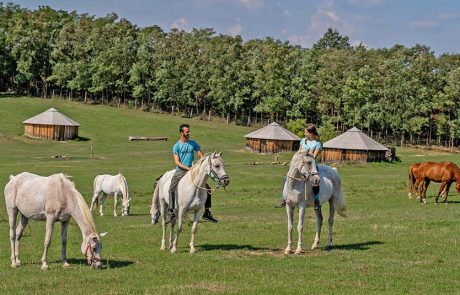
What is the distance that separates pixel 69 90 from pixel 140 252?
11471 cm

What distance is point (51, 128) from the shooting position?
85.9 m

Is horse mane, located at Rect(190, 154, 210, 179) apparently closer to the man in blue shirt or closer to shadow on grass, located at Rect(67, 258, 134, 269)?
the man in blue shirt

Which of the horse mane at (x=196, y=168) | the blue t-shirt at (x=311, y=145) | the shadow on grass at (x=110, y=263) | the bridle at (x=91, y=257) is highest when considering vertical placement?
the blue t-shirt at (x=311, y=145)

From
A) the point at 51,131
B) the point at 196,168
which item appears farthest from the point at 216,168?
the point at 51,131

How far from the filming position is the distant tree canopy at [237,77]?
102750 millimetres

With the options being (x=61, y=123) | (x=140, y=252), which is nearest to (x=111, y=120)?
(x=61, y=123)

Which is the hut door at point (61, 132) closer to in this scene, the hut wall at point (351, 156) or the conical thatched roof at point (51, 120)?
the conical thatched roof at point (51, 120)

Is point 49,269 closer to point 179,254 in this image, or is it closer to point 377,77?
point 179,254

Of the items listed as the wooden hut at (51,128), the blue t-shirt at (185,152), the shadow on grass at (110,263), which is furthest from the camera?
the wooden hut at (51,128)

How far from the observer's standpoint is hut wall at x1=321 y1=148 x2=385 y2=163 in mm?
71250

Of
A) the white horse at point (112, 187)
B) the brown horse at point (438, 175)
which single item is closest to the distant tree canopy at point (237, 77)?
the brown horse at point (438, 175)

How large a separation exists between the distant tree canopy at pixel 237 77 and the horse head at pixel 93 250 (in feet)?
267

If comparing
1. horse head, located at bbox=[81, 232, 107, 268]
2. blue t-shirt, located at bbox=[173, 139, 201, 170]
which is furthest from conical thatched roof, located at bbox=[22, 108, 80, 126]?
horse head, located at bbox=[81, 232, 107, 268]

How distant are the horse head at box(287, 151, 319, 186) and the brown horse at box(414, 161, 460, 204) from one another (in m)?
18.1
